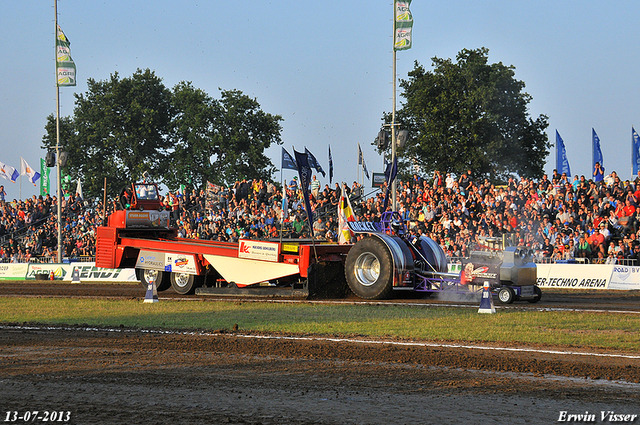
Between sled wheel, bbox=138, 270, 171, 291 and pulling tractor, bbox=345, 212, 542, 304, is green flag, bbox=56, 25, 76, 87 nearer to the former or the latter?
sled wheel, bbox=138, 270, 171, 291

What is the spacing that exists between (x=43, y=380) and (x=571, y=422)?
5.14 m

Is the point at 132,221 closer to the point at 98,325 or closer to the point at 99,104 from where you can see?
the point at 98,325

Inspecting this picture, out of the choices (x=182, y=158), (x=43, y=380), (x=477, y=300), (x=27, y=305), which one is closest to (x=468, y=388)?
(x=43, y=380)

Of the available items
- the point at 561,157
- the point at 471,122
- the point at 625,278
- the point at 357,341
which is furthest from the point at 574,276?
the point at 471,122

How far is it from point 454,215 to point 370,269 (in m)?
11.0

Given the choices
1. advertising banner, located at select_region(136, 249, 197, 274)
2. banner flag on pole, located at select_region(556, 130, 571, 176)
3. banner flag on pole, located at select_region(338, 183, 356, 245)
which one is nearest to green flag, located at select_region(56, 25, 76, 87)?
advertising banner, located at select_region(136, 249, 197, 274)

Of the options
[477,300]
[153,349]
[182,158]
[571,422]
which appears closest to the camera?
[571,422]

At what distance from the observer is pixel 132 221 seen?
774 inches

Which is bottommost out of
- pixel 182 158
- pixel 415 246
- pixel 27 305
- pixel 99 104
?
pixel 27 305

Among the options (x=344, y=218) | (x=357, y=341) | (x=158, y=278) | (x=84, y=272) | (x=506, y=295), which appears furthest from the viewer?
(x=84, y=272)

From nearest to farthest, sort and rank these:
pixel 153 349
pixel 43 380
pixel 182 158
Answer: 1. pixel 43 380
2. pixel 153 349
3. pixel 182 158

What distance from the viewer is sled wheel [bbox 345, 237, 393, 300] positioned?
15500 millimetres

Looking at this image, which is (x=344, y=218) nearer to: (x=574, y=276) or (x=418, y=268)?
(x=418, y=268)

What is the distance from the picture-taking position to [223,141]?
57.4 meters
